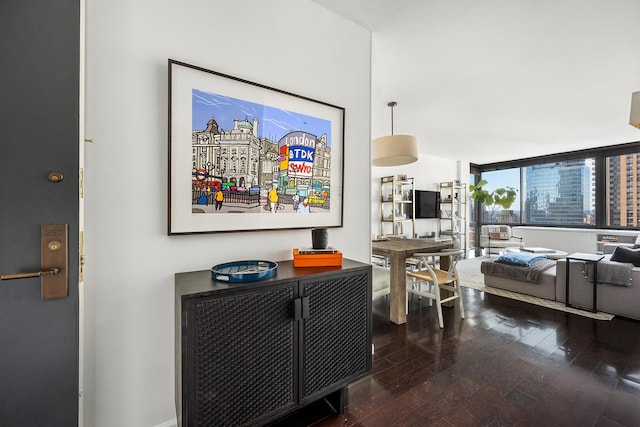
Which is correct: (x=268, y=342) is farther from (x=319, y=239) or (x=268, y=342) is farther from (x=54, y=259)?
(x=54, y=259)

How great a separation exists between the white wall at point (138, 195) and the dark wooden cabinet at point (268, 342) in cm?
19

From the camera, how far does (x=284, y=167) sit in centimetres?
170

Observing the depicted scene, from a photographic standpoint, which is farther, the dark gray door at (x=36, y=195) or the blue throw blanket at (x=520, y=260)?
the blue throw blanket at (x=520, y=260)

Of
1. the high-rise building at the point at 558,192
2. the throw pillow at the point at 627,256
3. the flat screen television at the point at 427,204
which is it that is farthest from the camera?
the flat screen television at the point at 427,204

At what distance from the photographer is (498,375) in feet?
6.38

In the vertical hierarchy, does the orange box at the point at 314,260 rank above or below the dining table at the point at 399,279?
above

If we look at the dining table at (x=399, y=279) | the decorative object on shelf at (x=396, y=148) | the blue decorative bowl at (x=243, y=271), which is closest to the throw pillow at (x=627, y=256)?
the dining table at (x=399, y=279)

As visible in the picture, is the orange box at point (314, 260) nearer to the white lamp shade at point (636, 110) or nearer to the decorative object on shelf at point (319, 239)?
the decorative object on shelf at point (319, 239)

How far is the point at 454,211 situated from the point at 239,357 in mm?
7034

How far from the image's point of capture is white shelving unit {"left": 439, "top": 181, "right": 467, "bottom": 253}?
7.03 meters

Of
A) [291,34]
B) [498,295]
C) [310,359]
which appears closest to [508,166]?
[498,295]

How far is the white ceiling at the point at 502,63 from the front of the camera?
1.94 metres

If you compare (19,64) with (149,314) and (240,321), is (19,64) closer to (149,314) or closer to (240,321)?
(149,314)

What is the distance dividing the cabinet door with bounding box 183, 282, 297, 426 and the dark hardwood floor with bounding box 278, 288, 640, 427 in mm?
464
